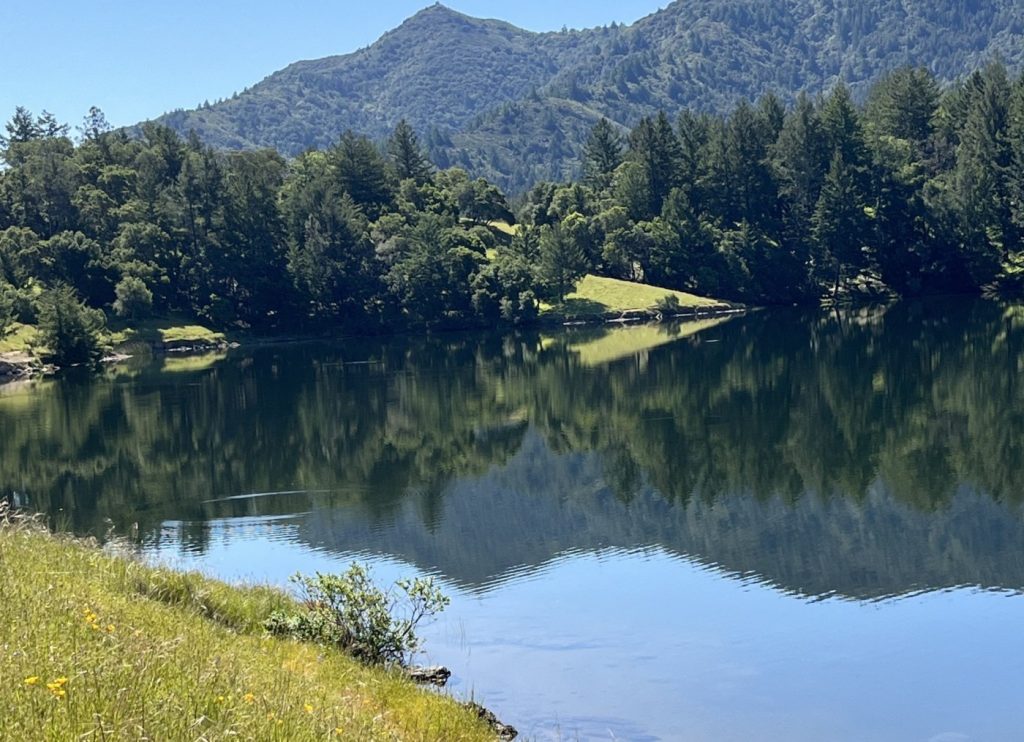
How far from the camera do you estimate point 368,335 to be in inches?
5413

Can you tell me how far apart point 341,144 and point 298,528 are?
12682 cm

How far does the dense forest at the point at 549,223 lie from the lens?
135m

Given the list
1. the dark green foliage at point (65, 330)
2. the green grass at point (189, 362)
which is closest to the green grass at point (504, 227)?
the green grass at point (189, 362)

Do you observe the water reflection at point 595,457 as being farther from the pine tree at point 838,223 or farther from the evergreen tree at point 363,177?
the evergreen tree at point 363,177

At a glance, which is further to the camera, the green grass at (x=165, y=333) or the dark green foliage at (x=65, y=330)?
the green grass at (x=165, y=333)

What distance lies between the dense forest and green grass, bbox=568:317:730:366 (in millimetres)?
15961

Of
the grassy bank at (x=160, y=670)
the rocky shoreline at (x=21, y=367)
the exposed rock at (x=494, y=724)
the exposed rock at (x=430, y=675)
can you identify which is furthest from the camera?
the rocky shoreline at (x=21, y=367)

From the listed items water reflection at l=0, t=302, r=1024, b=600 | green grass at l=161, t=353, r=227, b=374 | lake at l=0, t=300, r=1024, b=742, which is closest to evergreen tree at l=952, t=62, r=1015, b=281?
water reflection at l=0, t=302, r=1024, b=600

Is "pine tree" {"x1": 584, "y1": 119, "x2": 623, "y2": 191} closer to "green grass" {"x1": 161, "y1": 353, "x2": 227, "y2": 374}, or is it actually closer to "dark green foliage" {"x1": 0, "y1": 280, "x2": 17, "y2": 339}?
"green grass" {"x1": 161, "y1": 353, "x2": 227, "y2": 374}

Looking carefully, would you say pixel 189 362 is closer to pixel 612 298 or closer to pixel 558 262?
pixel 558 262

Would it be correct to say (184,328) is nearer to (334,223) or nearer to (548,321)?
(334,223)

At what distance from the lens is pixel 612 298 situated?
460 feet

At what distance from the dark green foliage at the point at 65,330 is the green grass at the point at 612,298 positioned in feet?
178

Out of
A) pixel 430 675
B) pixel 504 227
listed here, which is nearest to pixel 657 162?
pixel 504 227
